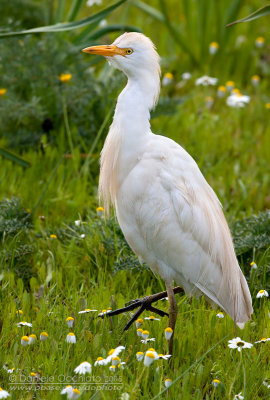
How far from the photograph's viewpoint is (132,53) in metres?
3.69

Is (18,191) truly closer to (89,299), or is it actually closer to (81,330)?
(89,299)

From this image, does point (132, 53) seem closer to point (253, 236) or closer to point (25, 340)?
point (253, 236)

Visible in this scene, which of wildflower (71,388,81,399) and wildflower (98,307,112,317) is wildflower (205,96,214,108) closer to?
wildflower (98,307,112,317)

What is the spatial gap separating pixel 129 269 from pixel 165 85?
121 inches

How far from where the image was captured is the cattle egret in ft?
11.9

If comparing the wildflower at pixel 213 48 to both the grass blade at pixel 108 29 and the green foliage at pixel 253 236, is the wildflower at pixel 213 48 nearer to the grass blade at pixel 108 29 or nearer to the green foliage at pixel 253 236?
the grass blade at pixel 108 29

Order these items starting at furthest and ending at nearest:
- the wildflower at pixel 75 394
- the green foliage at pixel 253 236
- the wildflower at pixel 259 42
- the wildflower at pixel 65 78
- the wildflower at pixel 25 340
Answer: the wildflower at pixel 259 42 < the wildflower at pixel 65 78 < the green foliage at pixel 253 236 < the wildflower at pixel 25 340 < the wildflower at pixel 75 394

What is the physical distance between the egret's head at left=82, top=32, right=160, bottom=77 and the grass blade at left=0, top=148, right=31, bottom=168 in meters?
1.39

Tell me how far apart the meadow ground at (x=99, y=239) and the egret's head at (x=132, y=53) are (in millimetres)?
1086

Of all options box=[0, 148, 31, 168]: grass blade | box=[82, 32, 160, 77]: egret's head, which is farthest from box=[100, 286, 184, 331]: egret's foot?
box=[0, 148, 31, 168]: grass blade

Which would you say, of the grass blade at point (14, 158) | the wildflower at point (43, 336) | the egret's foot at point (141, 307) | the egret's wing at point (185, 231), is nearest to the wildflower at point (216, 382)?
the egret's wing at point (185, 231)

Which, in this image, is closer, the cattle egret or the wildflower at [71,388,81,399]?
the wildflower at [71,388,81,399]

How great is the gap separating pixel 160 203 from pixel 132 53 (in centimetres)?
86

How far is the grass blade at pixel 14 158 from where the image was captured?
480 cm
